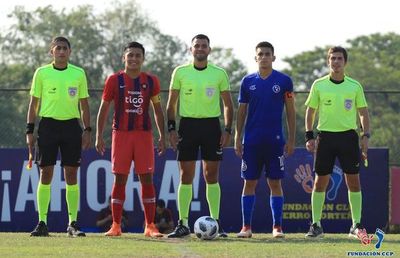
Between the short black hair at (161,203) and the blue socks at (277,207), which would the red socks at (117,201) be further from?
the short black hair at (161,203)

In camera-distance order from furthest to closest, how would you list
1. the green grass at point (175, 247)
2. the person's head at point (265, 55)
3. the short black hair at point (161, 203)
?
the short black hair at point (161, 203) < the person's head at point (265, 55) < the green grass at point (175, 247)

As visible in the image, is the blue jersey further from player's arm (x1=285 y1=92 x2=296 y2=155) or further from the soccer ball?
the soccer ball

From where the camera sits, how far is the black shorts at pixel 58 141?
598 inches

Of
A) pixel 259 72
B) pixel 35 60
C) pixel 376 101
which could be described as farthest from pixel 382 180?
pixel 35 60

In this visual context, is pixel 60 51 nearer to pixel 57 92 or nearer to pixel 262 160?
pixel 57 92

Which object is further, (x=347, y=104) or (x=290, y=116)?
(x=347, y=104)

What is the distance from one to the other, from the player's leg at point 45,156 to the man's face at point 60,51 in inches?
29.6

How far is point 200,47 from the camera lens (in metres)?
15.1

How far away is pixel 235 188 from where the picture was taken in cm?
2152

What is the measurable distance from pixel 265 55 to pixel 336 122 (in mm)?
1276

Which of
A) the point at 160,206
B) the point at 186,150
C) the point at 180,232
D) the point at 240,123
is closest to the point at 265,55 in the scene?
the point at 240,123

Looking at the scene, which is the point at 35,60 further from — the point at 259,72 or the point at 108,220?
the point at 259,72

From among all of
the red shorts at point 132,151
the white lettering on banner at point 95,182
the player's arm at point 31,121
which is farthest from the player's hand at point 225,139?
the white lettering on banner at point 95,182

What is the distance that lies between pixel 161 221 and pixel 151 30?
46505 millimetres
